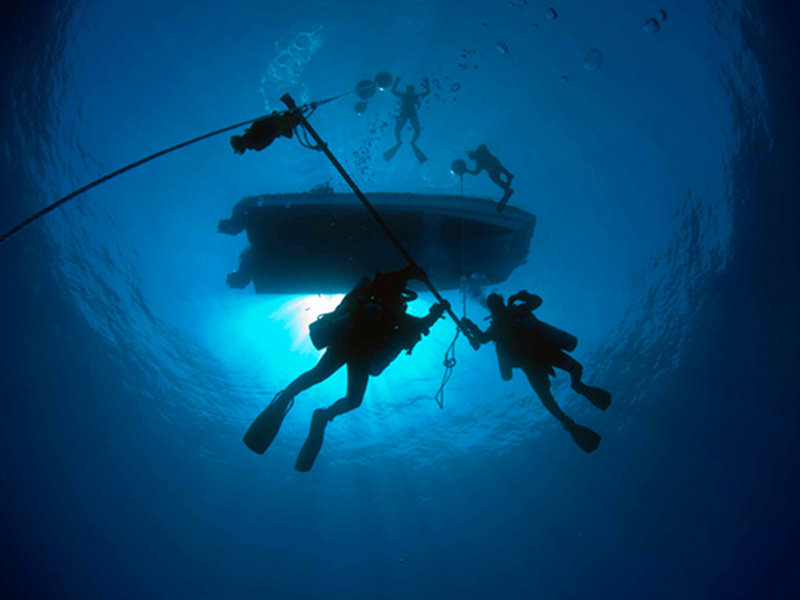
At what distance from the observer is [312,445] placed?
5840 millimetres

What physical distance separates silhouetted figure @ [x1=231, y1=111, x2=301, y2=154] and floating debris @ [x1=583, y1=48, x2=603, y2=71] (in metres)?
10.3

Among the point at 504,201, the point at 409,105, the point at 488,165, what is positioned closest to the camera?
the point at 504,201

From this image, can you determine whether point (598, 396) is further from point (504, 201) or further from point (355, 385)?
point (504, 201)

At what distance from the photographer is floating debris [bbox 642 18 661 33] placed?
1135 centimetres

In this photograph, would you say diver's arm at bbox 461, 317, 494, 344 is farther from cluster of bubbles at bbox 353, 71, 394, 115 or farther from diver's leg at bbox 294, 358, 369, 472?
cluster of bubbles at bbox 353, 71, 394, 115

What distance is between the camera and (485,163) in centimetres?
1072

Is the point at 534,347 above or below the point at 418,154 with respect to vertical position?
below

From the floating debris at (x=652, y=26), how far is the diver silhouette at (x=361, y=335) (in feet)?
37.3

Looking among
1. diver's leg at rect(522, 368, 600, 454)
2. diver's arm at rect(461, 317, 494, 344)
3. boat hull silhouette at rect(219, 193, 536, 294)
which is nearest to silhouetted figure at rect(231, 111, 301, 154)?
diver's arm at rect(461, 317, 494, 344)

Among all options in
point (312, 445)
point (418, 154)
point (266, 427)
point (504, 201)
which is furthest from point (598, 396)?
point (418, 154)

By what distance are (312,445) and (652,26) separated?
1446cm

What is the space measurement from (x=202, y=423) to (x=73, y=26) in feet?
71.2

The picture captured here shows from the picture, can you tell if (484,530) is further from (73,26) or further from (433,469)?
(73,26)

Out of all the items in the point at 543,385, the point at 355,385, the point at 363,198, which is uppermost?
the point at 363,198
